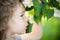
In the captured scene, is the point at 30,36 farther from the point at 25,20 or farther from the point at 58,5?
the point at 58,5

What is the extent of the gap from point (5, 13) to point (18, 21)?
0.13 meters

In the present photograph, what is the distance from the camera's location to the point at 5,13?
49.6 inches

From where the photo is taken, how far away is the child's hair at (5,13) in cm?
126

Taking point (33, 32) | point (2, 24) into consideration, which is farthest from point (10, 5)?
point (33, 32)

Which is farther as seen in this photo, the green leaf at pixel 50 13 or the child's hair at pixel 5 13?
the green leaf at pixel 50 13

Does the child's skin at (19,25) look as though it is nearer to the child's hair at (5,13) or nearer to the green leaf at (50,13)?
the child's hair at (5,13)

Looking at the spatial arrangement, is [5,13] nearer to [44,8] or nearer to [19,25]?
[19,25]

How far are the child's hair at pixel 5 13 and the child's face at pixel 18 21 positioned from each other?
39mm

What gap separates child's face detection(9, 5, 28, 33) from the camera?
130 cm

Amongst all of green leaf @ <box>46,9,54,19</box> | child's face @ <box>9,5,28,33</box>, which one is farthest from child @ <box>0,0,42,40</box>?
green leaf @ <box>46,9,54,19</box>

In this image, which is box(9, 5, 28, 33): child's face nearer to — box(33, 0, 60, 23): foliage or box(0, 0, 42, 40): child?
box(0, 0, 42, 40): child

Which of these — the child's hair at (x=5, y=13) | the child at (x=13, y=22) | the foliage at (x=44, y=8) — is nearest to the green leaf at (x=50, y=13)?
the foliage at (x=44, y=8)

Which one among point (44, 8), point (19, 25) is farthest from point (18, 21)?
point (44, 8)

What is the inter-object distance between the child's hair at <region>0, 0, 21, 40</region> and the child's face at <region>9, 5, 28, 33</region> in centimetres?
4
